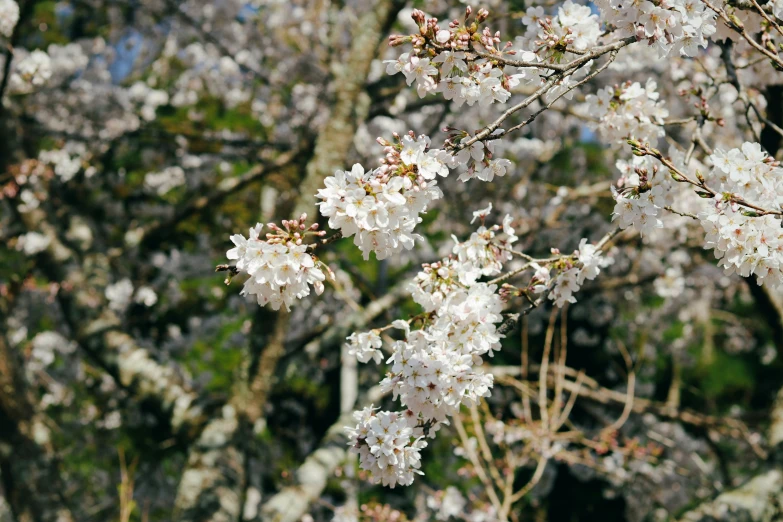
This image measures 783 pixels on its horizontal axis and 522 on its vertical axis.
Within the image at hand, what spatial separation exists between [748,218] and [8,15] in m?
3.97

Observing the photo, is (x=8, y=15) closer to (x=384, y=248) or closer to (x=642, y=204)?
(x=384, y=248)

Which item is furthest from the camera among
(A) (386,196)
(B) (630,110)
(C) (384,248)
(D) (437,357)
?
(B) (630,110)

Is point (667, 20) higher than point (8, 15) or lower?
higher

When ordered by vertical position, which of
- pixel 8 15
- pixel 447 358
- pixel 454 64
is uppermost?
pixel 454 64

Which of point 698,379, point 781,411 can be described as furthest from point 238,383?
point 698,379

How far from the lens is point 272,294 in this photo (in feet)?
5.18

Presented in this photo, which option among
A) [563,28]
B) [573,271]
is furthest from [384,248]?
[563,28]

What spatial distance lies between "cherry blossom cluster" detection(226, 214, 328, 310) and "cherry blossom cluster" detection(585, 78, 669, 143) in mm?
1446

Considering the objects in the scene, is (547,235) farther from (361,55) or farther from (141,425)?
(141,425)

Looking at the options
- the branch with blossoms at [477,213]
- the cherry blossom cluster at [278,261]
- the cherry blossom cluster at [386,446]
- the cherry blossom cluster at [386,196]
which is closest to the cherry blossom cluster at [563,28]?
the branch with blossoms at [477,213]

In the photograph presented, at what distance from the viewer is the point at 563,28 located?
1.93 metres

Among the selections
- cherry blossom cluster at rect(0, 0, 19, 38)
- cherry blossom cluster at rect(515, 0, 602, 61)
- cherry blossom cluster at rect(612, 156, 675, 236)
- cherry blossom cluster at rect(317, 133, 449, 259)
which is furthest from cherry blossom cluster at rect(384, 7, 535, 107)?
cherry blossom cluster at rect(0, 0, 19, 38)

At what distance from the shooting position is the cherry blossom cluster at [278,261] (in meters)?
1.50

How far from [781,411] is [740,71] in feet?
7.26
